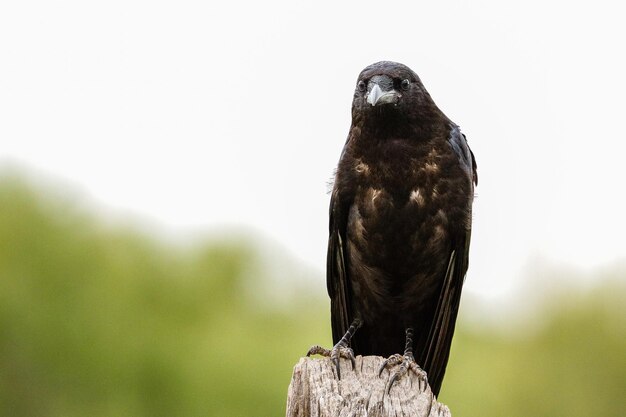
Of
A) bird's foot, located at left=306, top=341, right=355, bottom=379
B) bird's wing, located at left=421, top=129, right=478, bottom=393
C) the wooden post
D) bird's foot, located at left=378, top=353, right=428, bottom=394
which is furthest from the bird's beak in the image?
the wooden post

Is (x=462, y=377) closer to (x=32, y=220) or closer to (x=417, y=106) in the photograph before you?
(x=32, y=220)

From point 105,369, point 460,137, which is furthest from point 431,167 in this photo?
point 105,369

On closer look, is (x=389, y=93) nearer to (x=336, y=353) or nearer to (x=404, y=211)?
(x=404, y=211)

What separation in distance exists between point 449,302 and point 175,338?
11.6 meters

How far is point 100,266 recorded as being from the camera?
18953 millimetres

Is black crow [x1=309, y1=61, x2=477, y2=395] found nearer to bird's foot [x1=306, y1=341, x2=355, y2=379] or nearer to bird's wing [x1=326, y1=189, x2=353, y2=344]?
bird's wing [x1=326, y1=189, x2=353, y2=344]

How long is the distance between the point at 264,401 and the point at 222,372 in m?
1.00

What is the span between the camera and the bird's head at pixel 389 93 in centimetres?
635

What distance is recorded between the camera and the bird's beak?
247 inches

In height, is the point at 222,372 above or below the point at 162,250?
below

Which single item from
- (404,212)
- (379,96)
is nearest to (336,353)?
(404,212)

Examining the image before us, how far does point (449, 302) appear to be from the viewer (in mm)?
6633

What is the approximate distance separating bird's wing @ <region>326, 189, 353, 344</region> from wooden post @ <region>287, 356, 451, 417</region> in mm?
1583

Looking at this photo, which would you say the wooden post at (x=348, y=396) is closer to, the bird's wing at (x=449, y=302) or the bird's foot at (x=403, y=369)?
the bird's foot at (x=403, y=369)
